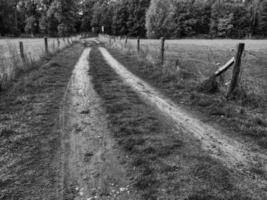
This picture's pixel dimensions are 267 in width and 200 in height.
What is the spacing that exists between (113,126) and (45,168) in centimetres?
182

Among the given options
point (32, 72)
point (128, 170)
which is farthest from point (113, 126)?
point (32, 72)

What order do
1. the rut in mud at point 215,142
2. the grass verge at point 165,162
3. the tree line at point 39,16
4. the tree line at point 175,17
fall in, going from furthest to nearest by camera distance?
the tree line at point 175,17 → the tree line at point 39,16 → the rut in mud at point 215,142 → the grass verge at point 165,162

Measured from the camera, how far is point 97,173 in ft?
11.1

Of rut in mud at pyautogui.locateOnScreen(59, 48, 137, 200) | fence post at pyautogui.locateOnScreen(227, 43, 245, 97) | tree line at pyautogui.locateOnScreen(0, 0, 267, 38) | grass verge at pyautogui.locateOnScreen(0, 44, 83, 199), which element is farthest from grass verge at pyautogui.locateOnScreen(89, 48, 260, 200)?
tree line at pyautogui.locateOnScreen(0, 0, 267, 38)

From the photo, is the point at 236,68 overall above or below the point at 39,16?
below

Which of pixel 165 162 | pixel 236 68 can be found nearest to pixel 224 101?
pixel 236 68

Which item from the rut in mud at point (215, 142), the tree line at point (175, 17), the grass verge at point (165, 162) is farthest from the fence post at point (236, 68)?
the tree line at point (175, 17)

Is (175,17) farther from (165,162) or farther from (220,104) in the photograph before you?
(165,162)

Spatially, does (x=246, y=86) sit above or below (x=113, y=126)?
above

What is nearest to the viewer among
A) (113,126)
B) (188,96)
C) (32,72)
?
(113,126)

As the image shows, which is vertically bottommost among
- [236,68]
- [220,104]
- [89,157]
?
[89,157]

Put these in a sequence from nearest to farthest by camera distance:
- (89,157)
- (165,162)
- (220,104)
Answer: (165,162) < (89,157) < (220,104)

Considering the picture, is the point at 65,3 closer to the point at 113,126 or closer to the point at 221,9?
the point at 221,9

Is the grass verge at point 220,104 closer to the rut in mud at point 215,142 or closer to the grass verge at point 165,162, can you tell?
the rut in mud at point 215,142
